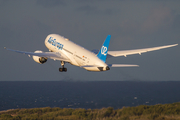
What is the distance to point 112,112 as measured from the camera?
199 ft

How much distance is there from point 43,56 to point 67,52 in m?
4.27

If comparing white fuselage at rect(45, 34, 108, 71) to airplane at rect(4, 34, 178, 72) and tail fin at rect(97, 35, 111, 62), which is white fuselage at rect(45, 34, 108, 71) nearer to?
airplane at rect(4, 34, 178, 72)

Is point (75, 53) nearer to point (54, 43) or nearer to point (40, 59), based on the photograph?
point (40, 59)

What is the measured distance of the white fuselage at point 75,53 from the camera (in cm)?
4738

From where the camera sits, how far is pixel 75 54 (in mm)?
52469

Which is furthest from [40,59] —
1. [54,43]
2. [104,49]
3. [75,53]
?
[104,49]

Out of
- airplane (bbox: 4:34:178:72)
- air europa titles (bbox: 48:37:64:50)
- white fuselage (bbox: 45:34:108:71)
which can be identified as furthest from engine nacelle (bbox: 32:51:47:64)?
air europa titles (bbox: 48:37:64:50)

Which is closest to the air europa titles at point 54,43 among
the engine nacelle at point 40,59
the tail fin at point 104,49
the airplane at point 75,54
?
the airplane at point 75,54

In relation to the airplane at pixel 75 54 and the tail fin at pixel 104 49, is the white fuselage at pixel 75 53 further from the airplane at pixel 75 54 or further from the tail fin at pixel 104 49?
the tail fin at pixel 104 49

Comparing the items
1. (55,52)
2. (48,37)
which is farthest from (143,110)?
(48,37)

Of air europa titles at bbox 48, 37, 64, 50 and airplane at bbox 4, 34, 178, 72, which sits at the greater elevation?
air europa titles at bbox 48, 37, 64, 50

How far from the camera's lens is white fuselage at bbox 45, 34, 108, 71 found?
155 feet

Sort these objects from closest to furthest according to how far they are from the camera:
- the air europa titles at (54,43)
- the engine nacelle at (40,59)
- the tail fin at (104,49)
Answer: the tail fin at (104,49) → the engine nacelle at (40,59) → the air europa titles at (54,43)

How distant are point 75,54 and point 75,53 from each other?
19 centimetres
